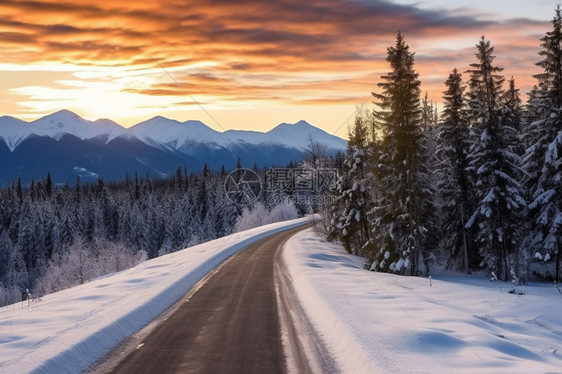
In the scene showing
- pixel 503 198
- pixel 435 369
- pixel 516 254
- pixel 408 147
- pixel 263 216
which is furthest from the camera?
pixel 263 216

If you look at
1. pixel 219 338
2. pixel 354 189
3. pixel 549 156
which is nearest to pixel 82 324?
pixel 219 338

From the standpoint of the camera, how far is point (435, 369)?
8.00 m

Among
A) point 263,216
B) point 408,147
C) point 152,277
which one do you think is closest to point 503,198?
point 408,147

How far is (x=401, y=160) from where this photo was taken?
32.3m

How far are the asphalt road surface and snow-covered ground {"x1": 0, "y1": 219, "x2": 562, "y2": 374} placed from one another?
80cm

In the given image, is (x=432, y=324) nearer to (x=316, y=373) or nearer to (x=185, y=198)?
(x=316, y=373)

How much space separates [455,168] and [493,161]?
14.2 ft

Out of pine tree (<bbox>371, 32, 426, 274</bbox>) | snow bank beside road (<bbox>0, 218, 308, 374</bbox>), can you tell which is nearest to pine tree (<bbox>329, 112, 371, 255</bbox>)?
pine tree (<bbox>371, 32, 426, 274</bbox>)

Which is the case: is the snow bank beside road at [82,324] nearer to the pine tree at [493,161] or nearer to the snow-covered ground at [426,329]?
the snow-covered ground at [426,329]

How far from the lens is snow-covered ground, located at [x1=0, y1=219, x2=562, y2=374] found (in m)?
8.60

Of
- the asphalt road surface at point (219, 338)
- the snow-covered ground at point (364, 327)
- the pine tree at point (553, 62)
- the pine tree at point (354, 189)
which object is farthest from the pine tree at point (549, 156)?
the asphalt road surface at point (219, 338)

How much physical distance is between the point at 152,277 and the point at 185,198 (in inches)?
3414

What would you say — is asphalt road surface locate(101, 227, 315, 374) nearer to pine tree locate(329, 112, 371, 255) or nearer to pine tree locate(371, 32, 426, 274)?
pine tree locate(371, 32, 426, 274)

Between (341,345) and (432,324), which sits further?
(432,324)
